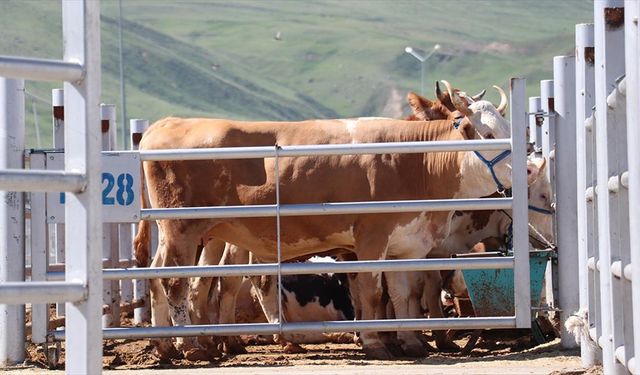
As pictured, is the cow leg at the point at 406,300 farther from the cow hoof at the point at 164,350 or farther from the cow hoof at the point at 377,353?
the cow hoof at the point at 164,350

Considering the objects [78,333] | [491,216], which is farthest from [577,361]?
[78,333]

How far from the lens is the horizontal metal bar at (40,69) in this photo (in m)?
3.98

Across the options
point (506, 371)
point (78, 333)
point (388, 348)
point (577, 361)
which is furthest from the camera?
point (388, 348)

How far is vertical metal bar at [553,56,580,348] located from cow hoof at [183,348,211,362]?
2.70m

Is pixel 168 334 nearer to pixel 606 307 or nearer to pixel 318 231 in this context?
pixel 318 231

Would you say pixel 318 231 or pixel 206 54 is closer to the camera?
pixel 318 231

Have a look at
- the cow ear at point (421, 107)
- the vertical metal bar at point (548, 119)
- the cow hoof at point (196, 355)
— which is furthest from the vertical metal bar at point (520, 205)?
the cow hoof at point (196, 355)

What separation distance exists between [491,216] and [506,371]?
14.3 feet

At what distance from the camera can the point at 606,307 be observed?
6.41m

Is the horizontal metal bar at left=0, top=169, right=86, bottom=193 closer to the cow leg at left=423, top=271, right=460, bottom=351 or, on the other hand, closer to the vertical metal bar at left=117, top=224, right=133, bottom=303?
the cow leg at left=423, top=271, right=460, bottom=351

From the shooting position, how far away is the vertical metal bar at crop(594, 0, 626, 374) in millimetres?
6199

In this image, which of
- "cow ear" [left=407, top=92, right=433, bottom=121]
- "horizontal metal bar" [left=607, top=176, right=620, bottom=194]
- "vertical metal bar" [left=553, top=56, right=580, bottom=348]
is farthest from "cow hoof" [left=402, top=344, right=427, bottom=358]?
"horizontal metal bar" [left=607, top=176, right=620, bottom=194]

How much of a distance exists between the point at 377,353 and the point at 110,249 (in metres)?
3.19

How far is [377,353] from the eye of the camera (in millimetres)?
10320
